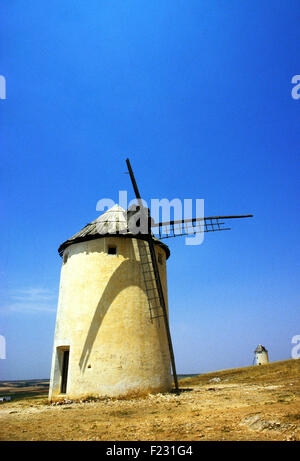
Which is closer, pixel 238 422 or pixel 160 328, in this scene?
pixel 238 422

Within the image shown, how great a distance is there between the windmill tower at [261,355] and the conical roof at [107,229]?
29.8m

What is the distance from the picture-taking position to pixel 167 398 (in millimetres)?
11398

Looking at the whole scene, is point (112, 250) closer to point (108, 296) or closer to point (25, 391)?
point (108, 296)

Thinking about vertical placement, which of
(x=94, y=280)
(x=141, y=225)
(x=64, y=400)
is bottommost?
(x=64, y=400)

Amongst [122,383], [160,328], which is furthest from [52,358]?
[160,328]

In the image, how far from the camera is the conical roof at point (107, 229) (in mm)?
14204

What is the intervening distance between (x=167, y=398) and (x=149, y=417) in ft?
12.9

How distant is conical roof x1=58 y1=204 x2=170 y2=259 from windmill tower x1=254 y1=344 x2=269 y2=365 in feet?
97.8

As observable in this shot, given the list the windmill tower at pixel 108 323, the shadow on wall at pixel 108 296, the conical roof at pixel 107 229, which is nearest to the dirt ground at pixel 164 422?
the windmill tower at pixel 108 323

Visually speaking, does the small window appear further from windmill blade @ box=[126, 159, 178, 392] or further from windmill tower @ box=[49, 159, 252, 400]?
windmill blade @ box=[126, 159, 178, 392]

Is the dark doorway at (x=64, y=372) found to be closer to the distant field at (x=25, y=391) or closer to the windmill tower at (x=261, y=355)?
the distant field at (x=25, y=391)

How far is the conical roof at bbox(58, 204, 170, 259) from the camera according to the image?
14204 millimetres
